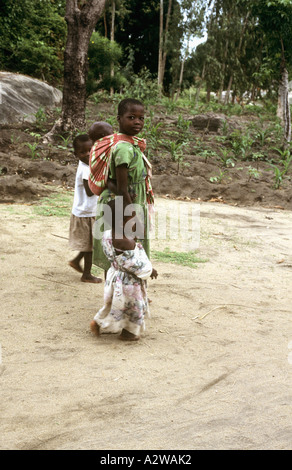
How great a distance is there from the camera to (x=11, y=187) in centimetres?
716

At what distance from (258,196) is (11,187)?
13.5ft

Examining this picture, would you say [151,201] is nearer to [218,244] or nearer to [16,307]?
[16,307]

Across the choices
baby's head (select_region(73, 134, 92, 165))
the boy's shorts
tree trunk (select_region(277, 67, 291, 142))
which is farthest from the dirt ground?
tree trunk (select_region(277, 67, 291, 142))

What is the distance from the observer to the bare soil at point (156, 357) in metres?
2.16

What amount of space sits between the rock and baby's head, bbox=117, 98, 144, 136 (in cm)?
788

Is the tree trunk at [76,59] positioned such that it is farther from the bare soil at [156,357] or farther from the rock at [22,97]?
the bare soil at [156,357]

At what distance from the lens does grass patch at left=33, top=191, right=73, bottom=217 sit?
20.8 feet

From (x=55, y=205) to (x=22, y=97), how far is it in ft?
17.1

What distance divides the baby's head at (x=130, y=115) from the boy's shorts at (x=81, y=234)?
1370mm

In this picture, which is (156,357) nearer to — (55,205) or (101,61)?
(55,205)

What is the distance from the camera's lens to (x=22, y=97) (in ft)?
36.0

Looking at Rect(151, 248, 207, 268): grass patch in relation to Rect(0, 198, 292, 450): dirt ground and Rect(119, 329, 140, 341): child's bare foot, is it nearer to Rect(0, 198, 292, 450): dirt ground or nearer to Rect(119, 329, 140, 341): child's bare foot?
Rect(0, 198, 292, 450): dirt ground

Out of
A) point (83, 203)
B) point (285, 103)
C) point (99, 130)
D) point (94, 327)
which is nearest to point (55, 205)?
point (83, 203)
